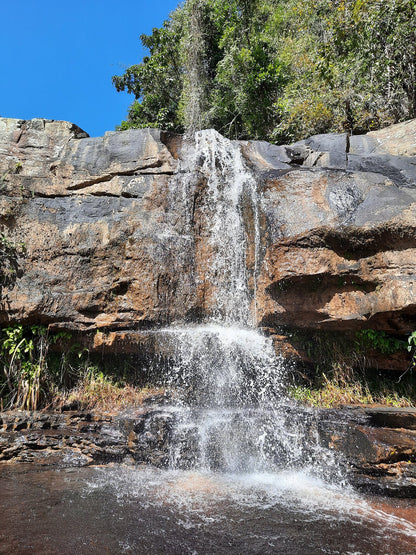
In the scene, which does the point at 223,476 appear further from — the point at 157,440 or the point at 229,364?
the point at 229,364

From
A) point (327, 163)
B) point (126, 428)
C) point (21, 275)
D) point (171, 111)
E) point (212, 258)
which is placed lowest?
point (126, 428)

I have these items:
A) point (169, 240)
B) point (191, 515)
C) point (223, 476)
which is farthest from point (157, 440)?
point (169, 240)

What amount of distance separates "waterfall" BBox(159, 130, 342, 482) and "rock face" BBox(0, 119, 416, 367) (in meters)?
0.17

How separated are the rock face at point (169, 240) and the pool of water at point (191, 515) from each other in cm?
251

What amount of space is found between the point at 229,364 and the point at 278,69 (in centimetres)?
1207

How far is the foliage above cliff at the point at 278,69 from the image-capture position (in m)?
10.4

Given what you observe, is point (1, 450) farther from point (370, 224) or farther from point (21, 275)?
point (370, 224)

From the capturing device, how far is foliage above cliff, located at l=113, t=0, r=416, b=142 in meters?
10.4

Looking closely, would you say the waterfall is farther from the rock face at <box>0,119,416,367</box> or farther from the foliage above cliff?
the foliage above cliff

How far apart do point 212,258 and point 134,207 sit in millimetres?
1767

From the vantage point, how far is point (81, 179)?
802cm

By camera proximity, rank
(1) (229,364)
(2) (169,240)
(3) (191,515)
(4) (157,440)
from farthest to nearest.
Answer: (2) (169,240), (1) (229,364), (4) (157,440), (3) (191,515)

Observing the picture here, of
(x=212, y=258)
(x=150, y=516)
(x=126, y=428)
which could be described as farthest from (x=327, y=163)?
(x=150, y=516)

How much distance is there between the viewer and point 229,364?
6426mm
